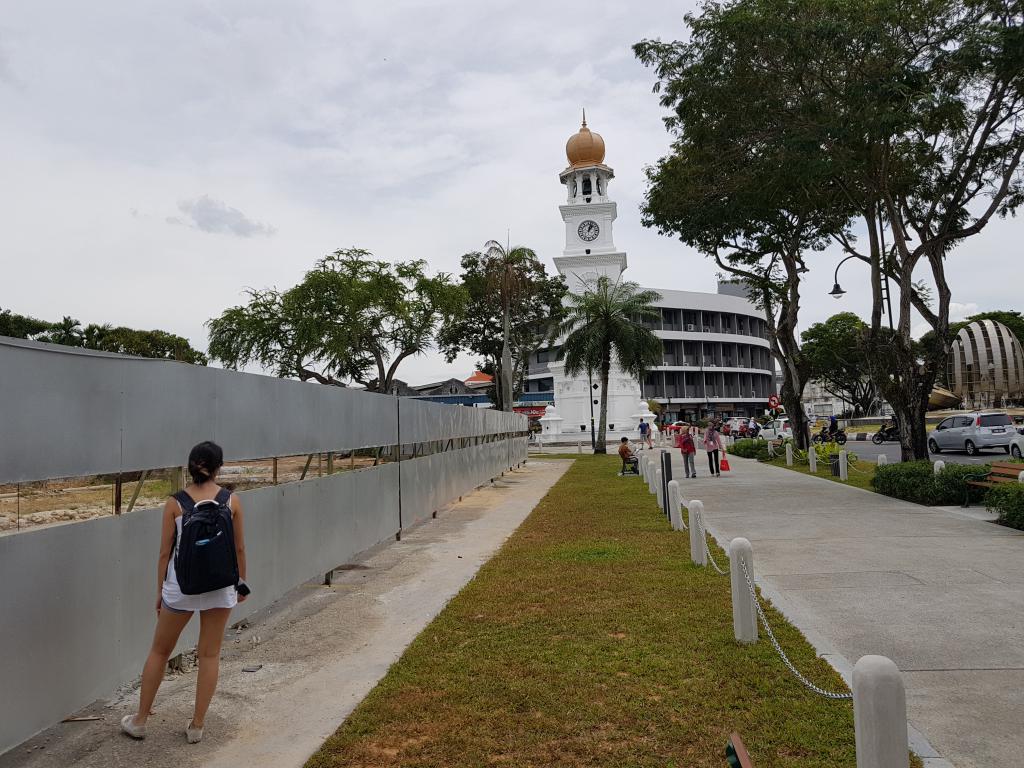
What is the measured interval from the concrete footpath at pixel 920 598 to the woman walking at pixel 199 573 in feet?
12.7

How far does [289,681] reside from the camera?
559 cm

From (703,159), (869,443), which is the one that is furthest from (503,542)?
(869,443)

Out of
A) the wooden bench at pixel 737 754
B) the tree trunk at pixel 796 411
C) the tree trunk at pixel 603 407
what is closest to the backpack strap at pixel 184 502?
the wooden bench at pixel 737 754

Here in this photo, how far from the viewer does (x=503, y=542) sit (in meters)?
11.9

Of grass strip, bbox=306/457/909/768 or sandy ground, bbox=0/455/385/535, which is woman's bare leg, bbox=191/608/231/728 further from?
sandy ground, bbox=0/455/385/535

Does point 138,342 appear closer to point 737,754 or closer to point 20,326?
point 20,326

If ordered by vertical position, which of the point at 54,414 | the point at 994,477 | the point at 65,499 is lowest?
the point at 994,477

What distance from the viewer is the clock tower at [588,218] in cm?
6488

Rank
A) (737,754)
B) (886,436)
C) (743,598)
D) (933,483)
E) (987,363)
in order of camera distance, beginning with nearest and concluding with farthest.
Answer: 1. (737,754)
2. (743,598)
3. (933,483)
4. (886,436)
5. (987,363)

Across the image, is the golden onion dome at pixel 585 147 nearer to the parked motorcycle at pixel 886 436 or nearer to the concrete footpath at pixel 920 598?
the parked motorcycle at pixel 886 436

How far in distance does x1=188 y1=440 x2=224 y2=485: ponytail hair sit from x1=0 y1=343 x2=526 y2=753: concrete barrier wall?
0.88 m

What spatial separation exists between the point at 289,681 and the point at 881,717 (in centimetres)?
412

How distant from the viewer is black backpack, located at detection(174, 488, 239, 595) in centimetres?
409

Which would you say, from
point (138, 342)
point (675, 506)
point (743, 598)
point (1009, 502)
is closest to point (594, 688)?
point (743, 598)
